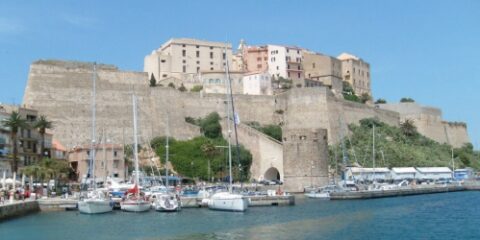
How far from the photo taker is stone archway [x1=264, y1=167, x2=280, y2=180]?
49.0 metres

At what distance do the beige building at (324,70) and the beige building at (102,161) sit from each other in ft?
101

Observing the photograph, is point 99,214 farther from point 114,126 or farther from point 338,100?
point 338,100

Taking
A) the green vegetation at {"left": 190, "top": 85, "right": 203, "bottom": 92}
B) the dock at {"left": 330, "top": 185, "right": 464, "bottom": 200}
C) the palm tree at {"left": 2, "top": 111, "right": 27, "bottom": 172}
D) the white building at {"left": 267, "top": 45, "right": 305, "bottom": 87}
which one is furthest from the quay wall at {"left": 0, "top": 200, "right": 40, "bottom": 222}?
the white building at {"left": 267, "top": 45, "right": 305, "bottom": 87}

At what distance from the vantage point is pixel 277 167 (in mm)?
48250

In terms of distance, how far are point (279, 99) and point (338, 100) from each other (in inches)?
202

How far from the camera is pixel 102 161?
4406 centimetres

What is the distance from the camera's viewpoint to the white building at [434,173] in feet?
195

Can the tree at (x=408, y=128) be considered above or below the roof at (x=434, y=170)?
above

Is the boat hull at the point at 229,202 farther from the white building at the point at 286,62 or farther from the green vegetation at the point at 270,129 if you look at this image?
the white building at the point at 286,62

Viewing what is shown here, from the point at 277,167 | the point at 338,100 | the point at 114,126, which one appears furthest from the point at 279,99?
the point at 114,126

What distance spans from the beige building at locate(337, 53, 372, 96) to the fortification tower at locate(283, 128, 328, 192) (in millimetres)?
34992

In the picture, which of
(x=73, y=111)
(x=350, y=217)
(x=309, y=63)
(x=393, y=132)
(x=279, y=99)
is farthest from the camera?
(x=309, y=63)

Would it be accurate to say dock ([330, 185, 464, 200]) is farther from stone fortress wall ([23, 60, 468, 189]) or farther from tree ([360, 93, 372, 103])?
tree ([360, 93, 372, 103])

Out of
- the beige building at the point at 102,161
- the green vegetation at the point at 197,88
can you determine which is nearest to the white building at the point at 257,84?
the green vegetation at the point at 197,88
